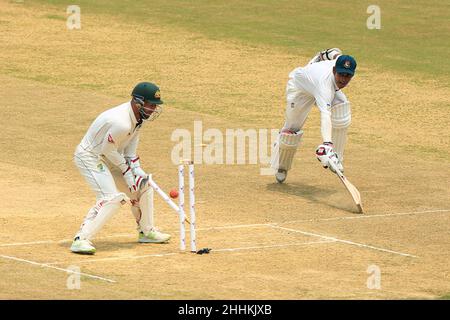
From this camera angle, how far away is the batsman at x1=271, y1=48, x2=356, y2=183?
59.8ft

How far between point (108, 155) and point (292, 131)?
5.18m

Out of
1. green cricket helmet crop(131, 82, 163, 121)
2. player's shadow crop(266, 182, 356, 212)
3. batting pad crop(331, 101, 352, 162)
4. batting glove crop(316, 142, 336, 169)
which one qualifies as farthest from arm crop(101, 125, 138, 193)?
batting pad crop(331, 101, 352, 162)

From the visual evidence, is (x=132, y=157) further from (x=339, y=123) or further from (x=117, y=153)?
(x=339, y=123)

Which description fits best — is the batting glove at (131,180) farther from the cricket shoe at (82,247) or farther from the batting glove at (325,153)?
the batting glove at (325,153)

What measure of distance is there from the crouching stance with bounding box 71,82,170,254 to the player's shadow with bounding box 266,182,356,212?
361cm

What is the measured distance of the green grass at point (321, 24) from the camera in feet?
100

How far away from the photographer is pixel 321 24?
109 feet

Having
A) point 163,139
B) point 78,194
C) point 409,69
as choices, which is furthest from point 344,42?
point 78,194

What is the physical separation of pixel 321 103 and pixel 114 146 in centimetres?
447

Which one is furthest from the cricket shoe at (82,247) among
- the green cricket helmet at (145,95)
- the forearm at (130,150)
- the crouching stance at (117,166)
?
the green cricket helmet at (145,95)

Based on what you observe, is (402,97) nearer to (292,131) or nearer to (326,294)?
(292,131)

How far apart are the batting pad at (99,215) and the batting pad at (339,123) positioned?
5.23 m

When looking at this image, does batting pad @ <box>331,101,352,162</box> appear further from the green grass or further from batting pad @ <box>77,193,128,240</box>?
the green grass

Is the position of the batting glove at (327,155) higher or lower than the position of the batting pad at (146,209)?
higher
